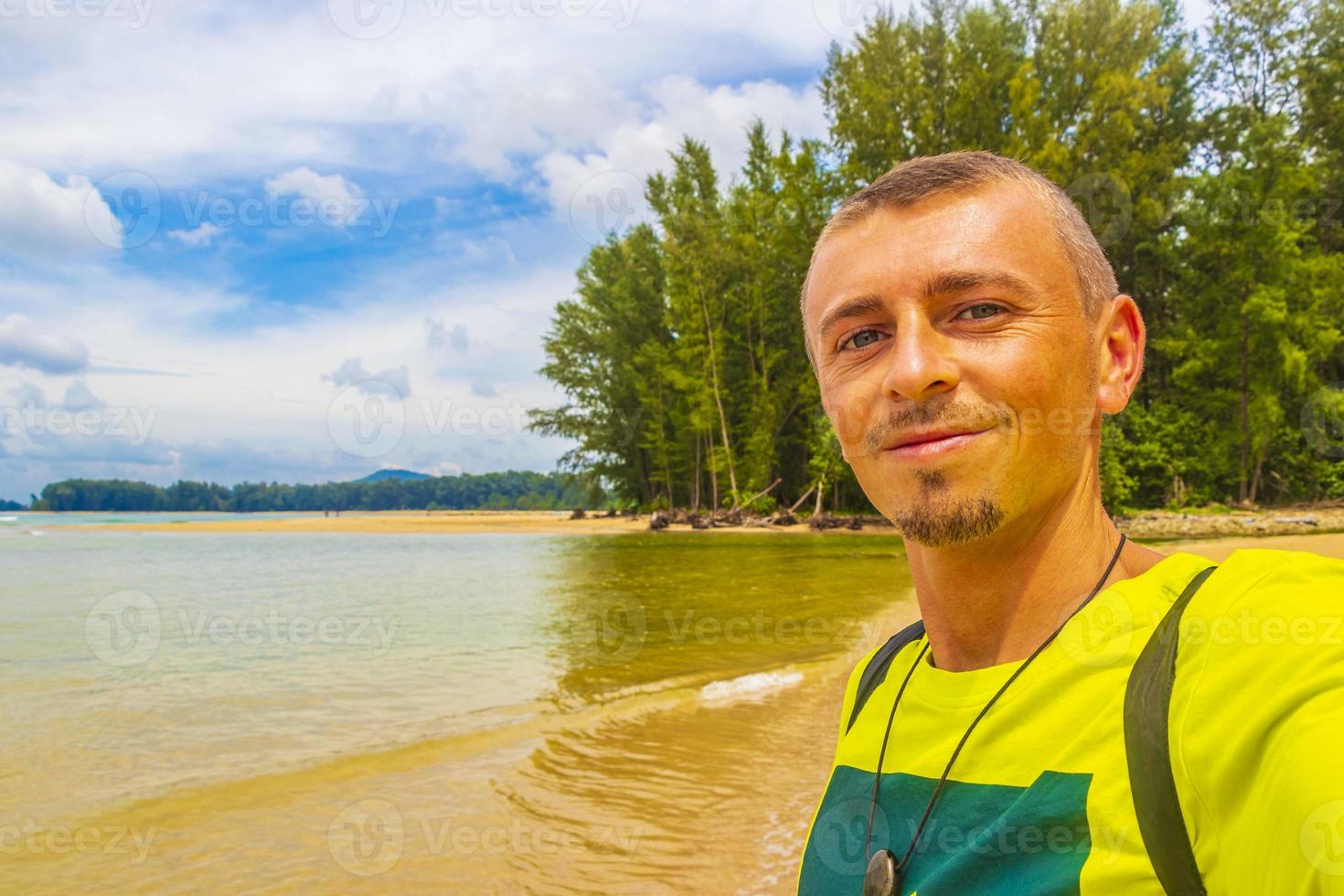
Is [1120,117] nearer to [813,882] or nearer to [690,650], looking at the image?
[690,650]

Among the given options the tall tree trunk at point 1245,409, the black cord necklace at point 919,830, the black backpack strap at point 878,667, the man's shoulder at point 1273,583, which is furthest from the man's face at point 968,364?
the tall tree trunk at point 1245,409

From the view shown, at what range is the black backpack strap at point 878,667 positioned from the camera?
4.90 feet

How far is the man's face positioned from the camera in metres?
1.13

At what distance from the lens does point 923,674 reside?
4.20 ft

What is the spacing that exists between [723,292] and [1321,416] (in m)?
20.4

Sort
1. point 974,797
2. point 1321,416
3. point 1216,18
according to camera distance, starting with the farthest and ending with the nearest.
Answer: point 1216,18 → point 1321,416 → point 974,797

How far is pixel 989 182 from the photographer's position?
124 centimetres

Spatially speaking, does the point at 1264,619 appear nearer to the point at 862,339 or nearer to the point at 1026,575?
the point at 1026,575

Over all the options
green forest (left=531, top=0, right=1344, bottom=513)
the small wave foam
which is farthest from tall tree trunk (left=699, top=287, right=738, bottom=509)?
the small wave foam

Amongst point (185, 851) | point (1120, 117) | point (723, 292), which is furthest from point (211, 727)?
point (723, 292)

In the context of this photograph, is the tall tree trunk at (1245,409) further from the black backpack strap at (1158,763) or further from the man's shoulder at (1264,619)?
the black backpack strap at (1158,763)

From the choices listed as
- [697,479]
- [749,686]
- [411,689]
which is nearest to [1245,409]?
[697,479]

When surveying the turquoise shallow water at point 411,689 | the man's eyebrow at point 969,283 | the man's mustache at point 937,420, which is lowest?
the turquoise shallow water at point 411,689

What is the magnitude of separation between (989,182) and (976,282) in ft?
0.63
